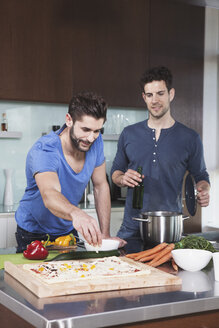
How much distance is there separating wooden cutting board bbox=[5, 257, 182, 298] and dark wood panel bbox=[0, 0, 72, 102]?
2.70 meters

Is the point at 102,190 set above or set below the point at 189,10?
below

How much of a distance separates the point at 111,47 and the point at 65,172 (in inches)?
98.4

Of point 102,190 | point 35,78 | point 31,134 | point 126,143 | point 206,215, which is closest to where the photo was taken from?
point 102,190

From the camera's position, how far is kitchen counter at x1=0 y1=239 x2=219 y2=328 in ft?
4.47

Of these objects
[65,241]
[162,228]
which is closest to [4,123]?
[65,241]

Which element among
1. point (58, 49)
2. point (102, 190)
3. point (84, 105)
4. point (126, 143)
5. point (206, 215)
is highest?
point (58, 49)

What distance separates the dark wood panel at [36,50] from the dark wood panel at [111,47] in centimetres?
11

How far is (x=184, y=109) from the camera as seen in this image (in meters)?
5.10

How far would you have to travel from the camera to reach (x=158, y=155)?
2980 mm

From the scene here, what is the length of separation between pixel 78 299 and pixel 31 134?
10.9ft

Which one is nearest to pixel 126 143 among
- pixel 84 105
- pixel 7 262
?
pixel 84 105

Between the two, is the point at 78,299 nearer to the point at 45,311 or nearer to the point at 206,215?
the point at 45,311

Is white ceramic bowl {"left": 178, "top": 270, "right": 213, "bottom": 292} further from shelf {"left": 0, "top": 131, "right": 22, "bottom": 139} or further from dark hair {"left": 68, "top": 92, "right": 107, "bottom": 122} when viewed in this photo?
shelf {"left": 0, "top": 131, "right": 22, "bottom": 139}

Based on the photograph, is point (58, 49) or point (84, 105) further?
point (58, 49)
